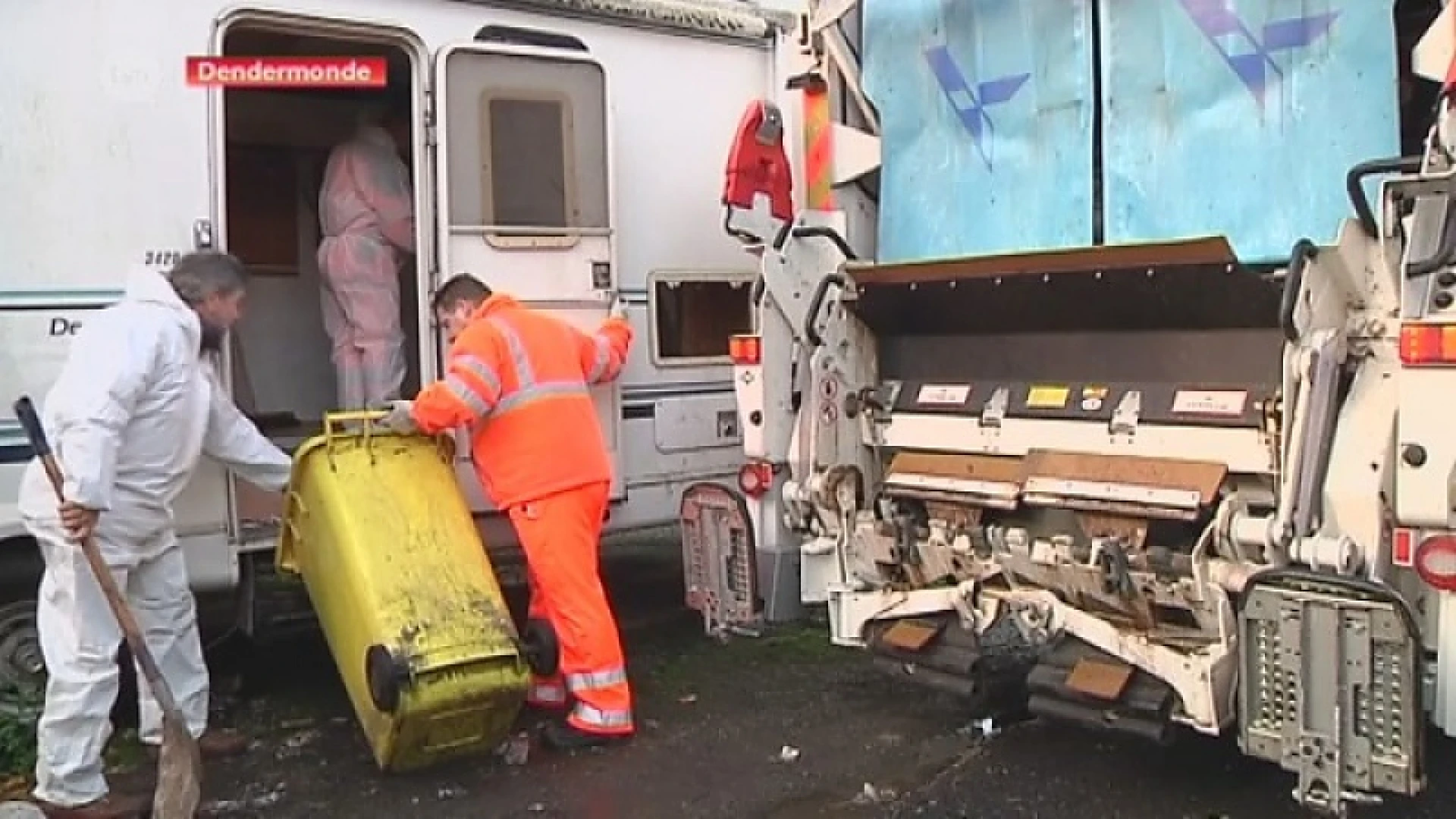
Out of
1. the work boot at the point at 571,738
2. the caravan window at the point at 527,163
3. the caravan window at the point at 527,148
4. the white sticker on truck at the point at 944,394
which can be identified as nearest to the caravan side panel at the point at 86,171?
the caravan window at the point at 527,148

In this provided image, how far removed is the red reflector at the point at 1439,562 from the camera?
3250mm

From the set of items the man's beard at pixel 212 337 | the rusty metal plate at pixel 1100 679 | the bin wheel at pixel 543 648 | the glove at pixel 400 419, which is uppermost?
the man's beard at pixel 212 337

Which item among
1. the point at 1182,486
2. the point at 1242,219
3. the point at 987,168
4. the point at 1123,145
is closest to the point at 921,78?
the point at 987,168

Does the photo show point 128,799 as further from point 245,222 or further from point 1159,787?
point 245,222

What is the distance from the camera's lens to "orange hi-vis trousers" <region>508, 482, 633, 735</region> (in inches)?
193

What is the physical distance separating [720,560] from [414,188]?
75.8 inches

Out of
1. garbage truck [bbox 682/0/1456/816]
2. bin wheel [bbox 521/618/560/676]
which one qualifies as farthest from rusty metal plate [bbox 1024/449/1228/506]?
bin wheel [bbox 521/618/560/676]

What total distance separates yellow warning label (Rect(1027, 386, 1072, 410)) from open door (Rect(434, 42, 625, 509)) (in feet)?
6.09

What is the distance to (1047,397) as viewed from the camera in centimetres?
444

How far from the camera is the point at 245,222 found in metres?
7.41

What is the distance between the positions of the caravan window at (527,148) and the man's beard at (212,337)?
38.5 inches

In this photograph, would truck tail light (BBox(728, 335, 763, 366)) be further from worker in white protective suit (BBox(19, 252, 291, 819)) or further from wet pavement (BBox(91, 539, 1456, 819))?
worker in white protective suit (BBox(19, 252, 291, 819))

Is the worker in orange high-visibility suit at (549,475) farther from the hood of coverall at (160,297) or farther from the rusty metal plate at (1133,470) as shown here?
the rusty metal plate at (1133,470)

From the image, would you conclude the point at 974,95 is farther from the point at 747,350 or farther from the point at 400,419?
the point at 400,419
